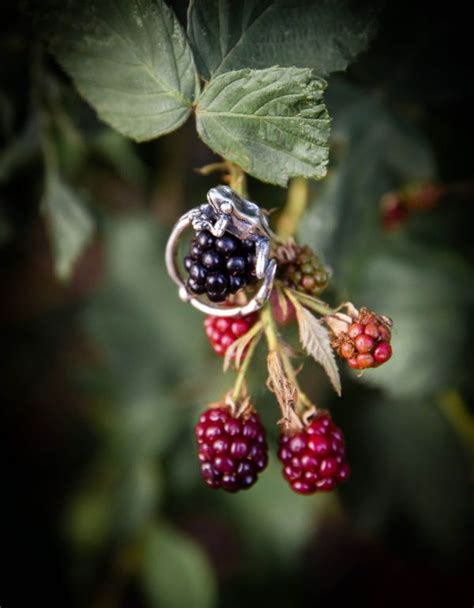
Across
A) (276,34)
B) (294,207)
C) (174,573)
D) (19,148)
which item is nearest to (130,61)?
(276,34)

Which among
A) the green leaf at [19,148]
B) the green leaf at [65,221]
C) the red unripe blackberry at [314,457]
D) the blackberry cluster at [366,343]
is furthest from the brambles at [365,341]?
the green leaf at [19,148]

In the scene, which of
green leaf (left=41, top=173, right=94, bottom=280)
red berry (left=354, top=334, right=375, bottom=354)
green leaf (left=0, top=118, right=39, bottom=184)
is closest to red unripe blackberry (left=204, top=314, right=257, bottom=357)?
red berry (left=354, top=334, right=375, bottom=354)

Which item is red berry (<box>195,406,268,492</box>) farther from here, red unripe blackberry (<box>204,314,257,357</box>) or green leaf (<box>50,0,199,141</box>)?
green leaf (<box>50,0,199,141</box>)

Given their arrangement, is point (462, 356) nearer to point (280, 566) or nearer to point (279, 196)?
point (279, 196)

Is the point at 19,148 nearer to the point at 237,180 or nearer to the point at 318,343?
the point at 237,180

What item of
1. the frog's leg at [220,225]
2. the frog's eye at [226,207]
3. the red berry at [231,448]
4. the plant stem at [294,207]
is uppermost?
the frog's eye at [226,207]

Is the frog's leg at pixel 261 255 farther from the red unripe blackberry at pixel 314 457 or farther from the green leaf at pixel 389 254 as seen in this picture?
the green leaf at pixel 389 254
